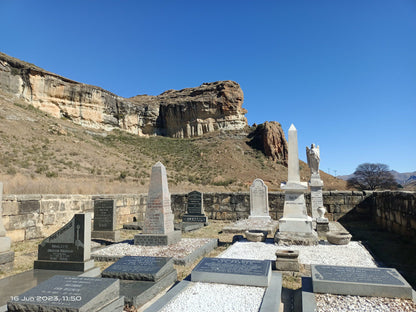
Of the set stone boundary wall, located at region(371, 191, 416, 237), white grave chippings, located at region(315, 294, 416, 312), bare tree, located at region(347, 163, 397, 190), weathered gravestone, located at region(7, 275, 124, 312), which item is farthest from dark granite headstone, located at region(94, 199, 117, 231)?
bare tree, located at region(347, 163, 397, 190)

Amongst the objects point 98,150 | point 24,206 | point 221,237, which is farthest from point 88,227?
point 98,150

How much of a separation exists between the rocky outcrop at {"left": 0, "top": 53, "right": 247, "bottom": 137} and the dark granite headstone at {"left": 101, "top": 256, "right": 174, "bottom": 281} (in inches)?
1769

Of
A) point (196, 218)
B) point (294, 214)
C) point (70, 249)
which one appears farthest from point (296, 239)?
point (196, 218)

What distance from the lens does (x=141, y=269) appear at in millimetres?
4242

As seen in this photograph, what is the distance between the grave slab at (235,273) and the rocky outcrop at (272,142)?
1745 inches

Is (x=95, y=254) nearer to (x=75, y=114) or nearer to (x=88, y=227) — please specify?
(x=88, y=227)

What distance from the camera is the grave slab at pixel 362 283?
10.5 ft

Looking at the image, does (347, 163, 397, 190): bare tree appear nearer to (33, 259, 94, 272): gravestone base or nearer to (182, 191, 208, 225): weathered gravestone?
(182, 191, 208, 225): weathered gravestone

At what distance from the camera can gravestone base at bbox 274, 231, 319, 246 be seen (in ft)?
23.0

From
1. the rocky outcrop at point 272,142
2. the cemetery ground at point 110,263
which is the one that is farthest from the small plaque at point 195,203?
the rocky outcrop at point 272,142

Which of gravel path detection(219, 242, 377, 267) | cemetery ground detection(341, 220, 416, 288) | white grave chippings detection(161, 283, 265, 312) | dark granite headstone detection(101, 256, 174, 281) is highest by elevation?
dark granite headstone detection(101, 256, 174, 281)

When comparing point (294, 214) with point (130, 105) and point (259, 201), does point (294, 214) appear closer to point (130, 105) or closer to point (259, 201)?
point (259, 201)

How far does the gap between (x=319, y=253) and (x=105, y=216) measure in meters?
6.72

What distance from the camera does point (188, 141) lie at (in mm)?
53250
